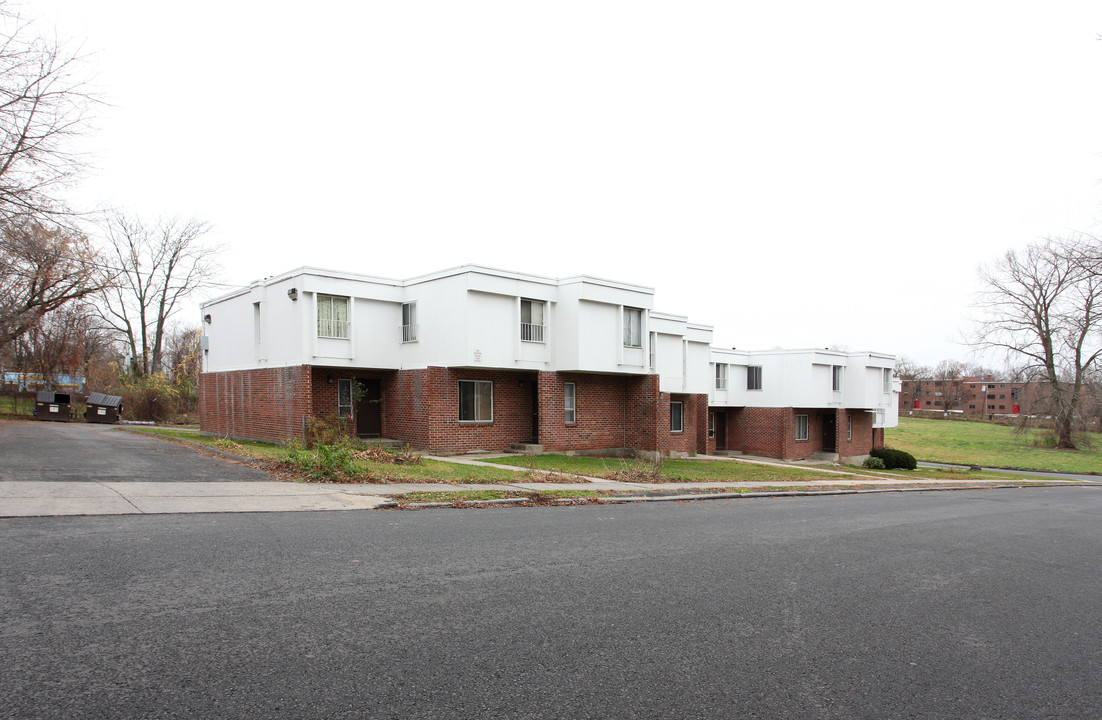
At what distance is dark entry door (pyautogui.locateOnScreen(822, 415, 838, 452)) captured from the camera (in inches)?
1796

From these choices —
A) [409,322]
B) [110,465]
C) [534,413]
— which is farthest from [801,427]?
[110,465]

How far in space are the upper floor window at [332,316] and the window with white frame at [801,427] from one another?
30268 mm

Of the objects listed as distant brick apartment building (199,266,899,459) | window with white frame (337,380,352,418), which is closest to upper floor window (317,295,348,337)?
distant brick apartment building (199,266,899,459)

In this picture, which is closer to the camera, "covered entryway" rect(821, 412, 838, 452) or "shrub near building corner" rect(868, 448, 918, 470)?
"shrub near building corner" rect(868, 448, 918, 470)

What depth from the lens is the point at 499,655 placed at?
441cm

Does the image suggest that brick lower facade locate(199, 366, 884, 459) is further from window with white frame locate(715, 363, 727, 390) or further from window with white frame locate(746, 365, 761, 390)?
window with white frame locate(746, 365, 761, 390)

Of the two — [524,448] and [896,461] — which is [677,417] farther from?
[896,461]

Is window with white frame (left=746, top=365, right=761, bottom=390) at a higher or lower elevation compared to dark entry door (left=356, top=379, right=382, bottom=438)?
higher

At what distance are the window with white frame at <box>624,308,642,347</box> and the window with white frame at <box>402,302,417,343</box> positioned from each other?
8.15 m

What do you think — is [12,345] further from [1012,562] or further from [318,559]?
[1012,562]

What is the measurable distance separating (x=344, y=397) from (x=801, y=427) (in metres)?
30.1

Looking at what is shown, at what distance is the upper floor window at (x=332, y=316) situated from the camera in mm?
23016

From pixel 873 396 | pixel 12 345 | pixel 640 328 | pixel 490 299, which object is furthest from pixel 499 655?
pixel 12 345

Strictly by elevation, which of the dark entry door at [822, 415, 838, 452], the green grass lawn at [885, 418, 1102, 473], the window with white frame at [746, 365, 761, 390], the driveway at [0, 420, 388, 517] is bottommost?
the green grass lawn at [885, 418, 1102, 473]
